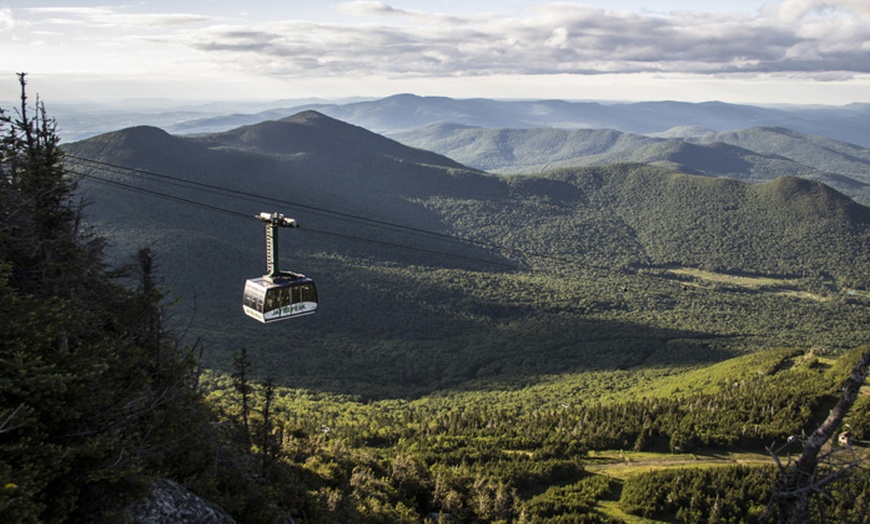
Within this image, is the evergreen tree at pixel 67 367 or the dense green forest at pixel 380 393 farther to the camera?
Result: the dense green forest at pixel 380 393

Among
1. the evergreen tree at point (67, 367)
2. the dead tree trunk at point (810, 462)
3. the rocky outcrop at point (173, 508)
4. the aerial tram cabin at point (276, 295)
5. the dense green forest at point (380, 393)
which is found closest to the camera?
the dead tree trunk at point (810, 462)

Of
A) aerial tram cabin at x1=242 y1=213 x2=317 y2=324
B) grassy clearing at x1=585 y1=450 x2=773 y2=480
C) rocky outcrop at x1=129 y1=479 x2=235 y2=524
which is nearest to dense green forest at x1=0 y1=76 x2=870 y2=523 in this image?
grassy clearing at x1=585 y1=450 x2=773 y2=480

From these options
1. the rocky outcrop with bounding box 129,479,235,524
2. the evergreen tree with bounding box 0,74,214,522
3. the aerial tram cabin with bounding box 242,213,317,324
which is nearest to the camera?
the evergreen tree with bounding box 0,74,214,522

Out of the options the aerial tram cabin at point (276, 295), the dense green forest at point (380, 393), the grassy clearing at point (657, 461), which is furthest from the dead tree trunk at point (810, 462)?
the grassy clearing at point (657, 461)

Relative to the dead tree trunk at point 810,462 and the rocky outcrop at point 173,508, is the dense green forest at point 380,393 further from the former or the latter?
the rocky outcrop at point 173,508

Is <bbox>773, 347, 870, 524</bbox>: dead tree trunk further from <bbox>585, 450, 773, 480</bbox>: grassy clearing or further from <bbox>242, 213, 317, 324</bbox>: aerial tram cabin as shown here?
<bbox>585, 450, 773, 480</bbox>: grassy clearing

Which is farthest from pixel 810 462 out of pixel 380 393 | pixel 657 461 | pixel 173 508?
pixel 380 393
